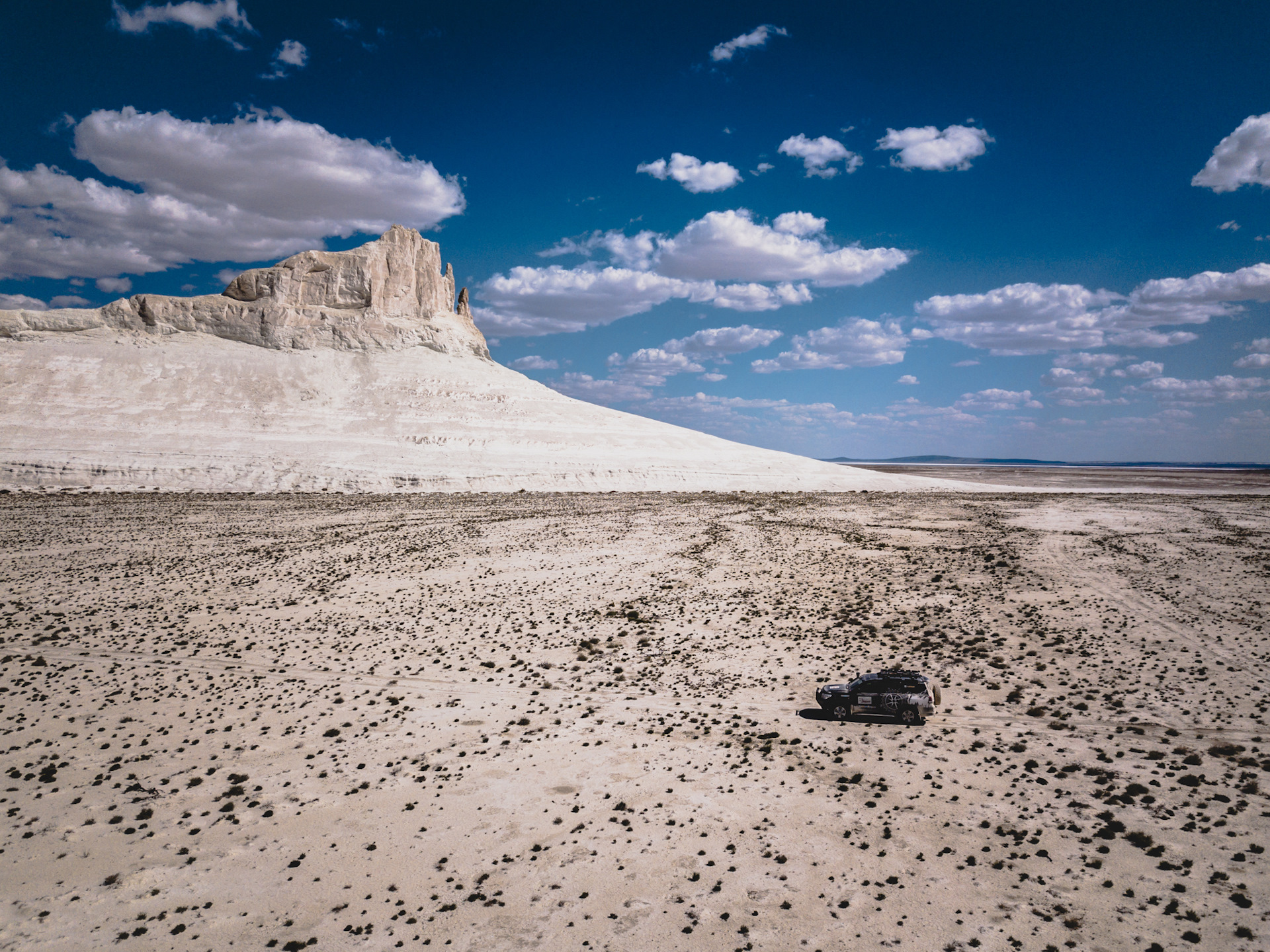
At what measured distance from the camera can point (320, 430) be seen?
67.2 metres

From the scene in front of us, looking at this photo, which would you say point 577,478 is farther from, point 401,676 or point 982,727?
point 982,727

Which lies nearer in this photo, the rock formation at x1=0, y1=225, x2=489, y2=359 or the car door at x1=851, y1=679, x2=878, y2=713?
the car door at x1=851, y1=679, x2=878, y2=713

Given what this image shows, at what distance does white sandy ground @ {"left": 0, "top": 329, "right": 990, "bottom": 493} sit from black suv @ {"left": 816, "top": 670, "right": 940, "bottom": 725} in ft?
164

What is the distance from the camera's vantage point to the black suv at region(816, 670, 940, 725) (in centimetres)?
1185

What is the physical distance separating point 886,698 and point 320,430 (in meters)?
66.8

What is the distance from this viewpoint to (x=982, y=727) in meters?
11.7

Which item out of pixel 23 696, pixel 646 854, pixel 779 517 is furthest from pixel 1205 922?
pixel 779 517

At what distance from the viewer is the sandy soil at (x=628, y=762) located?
7504 millimetres

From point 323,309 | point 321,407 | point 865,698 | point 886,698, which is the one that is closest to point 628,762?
point 865,698

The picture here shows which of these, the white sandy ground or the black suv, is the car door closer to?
the black suv

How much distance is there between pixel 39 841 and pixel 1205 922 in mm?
14281

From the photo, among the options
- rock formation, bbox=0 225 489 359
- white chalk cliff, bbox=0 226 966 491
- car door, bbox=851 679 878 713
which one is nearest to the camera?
car door, bbox=851 679 878 713

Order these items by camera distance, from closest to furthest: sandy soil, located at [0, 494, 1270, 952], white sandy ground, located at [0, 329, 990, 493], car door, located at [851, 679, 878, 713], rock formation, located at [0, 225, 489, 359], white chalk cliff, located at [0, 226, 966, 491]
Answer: sandy soil, located at [0, 494, 1270, 952] < car door, located at [851, 679, 878, 713] < white sandy ground, located at [0, 329, 990, 493] < white chalk cliff, located at [0, 226, 966, 491] < rock formation, located at [0, 225, 489, 359]

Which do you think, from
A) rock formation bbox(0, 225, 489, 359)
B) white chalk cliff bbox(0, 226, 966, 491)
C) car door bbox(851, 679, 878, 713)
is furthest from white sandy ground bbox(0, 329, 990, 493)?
car door bbox(851, 679, 878, 713)
